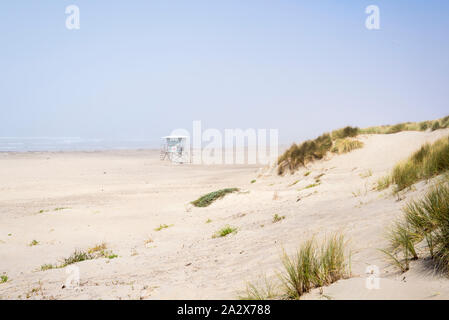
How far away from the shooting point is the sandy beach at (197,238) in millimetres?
4168

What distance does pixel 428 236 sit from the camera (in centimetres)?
379

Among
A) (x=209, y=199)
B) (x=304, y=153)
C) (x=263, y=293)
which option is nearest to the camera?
(x=263, y=293)

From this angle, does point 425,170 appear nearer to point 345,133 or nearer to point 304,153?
point 304,153

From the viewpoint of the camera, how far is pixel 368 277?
11.3ft

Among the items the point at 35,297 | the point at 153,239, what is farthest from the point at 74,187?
the point at 35,297

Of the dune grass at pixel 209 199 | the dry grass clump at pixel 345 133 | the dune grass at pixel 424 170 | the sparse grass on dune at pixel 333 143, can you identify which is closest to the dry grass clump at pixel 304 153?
the sparse grass on dune at pixel 333 143

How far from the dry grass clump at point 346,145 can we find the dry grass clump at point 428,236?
1598 centimetres

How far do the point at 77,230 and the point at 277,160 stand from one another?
1423 centimetres

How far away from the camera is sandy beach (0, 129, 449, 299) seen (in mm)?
4168

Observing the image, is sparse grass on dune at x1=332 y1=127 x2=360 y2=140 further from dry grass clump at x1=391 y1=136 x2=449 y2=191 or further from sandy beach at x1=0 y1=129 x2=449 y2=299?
dry grass clump at x1=391 y1=136 x2=449 y2=191

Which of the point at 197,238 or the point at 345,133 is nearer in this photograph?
the point at 197,238

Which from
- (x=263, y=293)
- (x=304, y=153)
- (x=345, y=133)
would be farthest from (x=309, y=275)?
(x=345, y=133)

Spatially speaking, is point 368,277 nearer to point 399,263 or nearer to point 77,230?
point 399,263

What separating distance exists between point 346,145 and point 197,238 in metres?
14.0
